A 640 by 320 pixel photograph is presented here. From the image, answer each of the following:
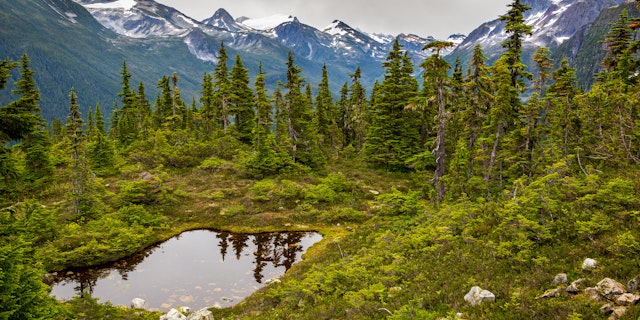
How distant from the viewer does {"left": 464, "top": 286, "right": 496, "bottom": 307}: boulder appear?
319 inches

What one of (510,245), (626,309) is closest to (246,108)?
(510,245)

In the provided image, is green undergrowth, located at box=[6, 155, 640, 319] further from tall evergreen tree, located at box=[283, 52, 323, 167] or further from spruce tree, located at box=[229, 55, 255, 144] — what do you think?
spruce tree, located at box=[229, 55, 255, 144]

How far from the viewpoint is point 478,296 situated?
828cm

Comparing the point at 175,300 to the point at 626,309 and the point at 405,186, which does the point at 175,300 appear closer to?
the point at 626,309

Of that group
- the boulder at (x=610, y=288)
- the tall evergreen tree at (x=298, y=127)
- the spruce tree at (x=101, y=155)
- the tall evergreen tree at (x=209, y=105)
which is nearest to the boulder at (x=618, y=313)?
the boulder at (x=610, y=288)

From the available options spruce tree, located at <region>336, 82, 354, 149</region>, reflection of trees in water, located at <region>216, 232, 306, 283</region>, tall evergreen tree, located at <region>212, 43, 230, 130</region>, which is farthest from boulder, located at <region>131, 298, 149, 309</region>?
spruce tree, located at <region>336, 82, 354, 149</region>

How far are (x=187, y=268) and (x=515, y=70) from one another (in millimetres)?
23981

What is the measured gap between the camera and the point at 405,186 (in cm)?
3391

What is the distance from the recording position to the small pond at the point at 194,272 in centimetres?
1587

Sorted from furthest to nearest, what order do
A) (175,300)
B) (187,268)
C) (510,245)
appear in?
(187,268), (175,300), (510,245)

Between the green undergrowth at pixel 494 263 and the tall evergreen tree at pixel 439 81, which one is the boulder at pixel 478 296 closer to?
the green undergrowth at pixel 494 263

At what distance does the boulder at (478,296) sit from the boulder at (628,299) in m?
2.39

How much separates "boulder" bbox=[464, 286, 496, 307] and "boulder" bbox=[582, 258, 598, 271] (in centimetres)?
216

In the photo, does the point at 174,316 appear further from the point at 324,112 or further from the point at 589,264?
the point at 324,112
